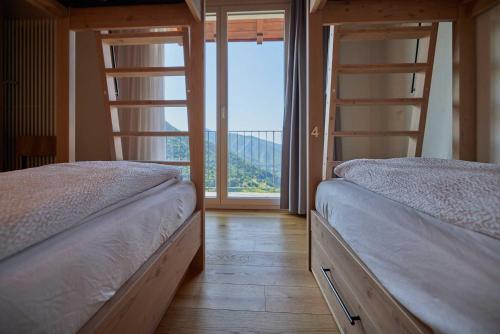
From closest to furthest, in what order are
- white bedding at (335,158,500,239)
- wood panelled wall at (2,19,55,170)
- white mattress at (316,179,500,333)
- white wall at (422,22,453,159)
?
white mattress at (316,179,500,333) < white bedding at (335,158,500,239) < white wall at (422,22,453,159) < wood panelled wall at (2,19,55,170)

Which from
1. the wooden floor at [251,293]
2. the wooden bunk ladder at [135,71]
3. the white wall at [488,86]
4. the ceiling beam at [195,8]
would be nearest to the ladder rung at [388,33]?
the white wall at [488,86]

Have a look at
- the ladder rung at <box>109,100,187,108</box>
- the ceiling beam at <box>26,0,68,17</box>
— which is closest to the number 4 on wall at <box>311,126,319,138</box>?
the ladder rung at <box>109,100,187,108</box>

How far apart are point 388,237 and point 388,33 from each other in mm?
1311

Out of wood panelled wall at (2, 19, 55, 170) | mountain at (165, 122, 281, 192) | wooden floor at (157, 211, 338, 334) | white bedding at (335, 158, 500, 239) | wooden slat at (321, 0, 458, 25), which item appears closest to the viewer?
white bedding at (335, 158, 500, 239)

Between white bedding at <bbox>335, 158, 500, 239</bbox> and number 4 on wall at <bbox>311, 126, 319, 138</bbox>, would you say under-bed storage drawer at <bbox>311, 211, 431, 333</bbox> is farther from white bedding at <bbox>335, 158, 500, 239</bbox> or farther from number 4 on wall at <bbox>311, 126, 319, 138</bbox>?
number 4 on wall at <bbox>311, 126, 319, 138</bbox>

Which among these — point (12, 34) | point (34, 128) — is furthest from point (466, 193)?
point (12, 34)

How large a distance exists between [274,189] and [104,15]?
96.3 inches

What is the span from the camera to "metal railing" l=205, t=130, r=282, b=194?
322 cm

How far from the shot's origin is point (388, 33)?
1.37 metres

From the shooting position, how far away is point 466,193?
1.74 feet

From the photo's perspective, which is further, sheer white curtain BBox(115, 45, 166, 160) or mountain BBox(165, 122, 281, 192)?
mountain BBox(165, 122, 281, 192)

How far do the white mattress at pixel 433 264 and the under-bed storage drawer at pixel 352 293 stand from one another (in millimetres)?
25

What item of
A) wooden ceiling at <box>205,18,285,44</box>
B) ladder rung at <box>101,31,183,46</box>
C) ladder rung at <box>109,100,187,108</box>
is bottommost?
ladder rung at <box>109,100,187,108</box>

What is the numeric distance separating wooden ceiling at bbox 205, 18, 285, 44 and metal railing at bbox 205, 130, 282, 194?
1157mm
